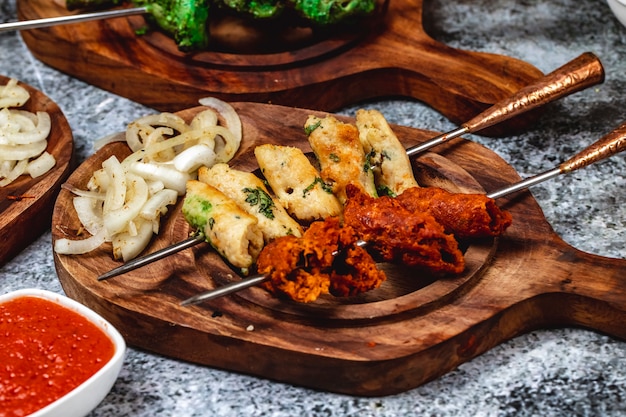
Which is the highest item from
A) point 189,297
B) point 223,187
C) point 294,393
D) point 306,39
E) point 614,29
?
point 614,29

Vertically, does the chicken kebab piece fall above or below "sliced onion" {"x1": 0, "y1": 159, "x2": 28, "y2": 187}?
above

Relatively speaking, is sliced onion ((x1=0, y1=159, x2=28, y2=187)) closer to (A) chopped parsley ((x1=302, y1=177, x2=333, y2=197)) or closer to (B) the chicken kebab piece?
(B) the chicken kebab piece

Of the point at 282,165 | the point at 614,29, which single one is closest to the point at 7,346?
the point at 282,165

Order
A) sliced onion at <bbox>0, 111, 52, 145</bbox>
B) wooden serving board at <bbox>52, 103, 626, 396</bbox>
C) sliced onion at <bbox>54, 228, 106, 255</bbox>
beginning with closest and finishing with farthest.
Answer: wooden serving board at <bbox>52, 103, 626, 396</bbox>
sliced onion at <bbox>54, 228, 106, 255</bbox>
sliced onion at <bbox>0, 111, 52, 145</bbox>

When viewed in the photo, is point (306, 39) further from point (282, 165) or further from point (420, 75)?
point (282, 165)

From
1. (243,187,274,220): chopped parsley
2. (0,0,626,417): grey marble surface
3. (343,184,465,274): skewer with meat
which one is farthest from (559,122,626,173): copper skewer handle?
(243,187,274,220): chopped parsley

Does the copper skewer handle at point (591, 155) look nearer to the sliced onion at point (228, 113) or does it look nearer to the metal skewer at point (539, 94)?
the metal skewer at point (539, 94)
